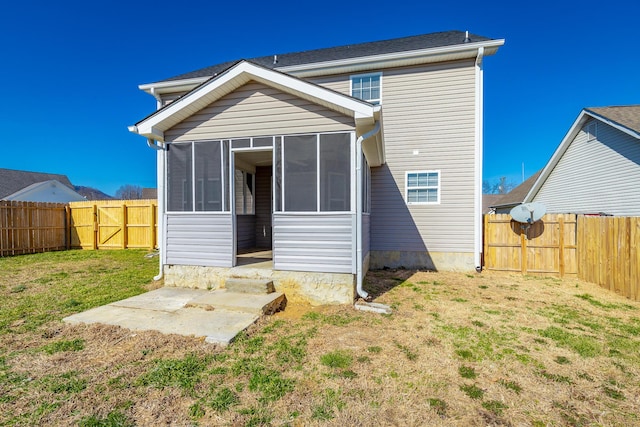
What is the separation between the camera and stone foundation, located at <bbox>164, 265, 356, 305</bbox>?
4871 millimetres

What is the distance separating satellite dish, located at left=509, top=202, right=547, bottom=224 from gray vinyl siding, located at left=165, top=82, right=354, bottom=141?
5.86 m

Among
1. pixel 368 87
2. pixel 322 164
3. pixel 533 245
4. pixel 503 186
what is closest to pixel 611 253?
pixel 533 245

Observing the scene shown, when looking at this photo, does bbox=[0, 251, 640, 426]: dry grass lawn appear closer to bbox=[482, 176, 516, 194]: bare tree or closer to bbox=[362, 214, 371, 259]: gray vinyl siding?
bbox=[362, 214, 371, 259]: gray vinyl siding

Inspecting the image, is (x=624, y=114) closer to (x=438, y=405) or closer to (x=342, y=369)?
(x=438, y=405)

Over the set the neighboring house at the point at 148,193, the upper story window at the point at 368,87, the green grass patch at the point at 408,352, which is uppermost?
the upper story window at the point at 368,87

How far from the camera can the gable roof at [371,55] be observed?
7473 mm

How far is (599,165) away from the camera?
10.4 meters

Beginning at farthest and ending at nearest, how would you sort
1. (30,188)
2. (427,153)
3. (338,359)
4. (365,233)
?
A: (30,188) < (427,153) < (365,233) < (338,359)

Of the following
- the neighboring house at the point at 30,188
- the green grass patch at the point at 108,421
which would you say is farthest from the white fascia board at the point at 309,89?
the neighboring house at the point at 30,188

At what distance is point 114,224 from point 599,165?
20333mm

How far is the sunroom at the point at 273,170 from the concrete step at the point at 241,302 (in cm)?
50

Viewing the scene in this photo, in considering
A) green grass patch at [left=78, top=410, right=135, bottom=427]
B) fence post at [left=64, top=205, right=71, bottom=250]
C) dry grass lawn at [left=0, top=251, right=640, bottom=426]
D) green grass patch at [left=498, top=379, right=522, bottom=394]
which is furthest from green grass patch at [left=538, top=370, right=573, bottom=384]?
fence post at [left=64, top=205, right=71, bottom=250]

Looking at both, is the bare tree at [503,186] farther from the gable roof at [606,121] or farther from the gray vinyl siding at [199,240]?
the gray vinyl siding at [199,240]

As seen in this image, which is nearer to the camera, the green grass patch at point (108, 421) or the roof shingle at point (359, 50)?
the green grass patch at point (108, 421)
